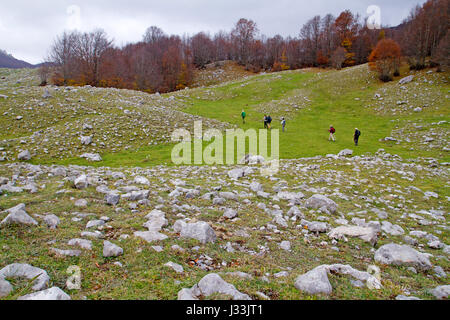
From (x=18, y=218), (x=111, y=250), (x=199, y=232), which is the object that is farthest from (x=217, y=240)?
(x=18, y=218)

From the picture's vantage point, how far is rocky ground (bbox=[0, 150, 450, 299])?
3656 mm

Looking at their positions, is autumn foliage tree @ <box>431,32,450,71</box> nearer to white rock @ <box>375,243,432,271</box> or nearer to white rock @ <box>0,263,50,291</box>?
white rock @ <box>375,243,432,271</box>

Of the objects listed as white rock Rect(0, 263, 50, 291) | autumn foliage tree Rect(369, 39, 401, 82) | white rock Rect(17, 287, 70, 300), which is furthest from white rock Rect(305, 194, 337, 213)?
autumn foliage tree Rect(369, 39, 401, 82)

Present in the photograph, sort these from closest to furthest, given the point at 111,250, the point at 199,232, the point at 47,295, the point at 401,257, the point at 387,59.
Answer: the point at 47,295 → the point at 111,250 → the point at 401,257 → the point at 199,232 → the point at 387,59

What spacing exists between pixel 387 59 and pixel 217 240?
55.6 metres

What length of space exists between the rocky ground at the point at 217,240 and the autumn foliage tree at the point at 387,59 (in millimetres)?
45432

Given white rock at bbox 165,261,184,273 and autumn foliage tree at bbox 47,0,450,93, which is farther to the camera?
autumn foliage tree at bbox 47,0,450,93

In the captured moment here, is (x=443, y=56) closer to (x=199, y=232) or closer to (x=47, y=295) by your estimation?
(x=199, y=232)

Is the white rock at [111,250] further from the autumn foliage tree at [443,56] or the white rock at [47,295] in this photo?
the autumn foliage tree at [443,56]

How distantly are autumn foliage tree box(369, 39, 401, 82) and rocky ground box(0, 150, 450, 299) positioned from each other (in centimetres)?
4543

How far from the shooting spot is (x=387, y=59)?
4547 cm

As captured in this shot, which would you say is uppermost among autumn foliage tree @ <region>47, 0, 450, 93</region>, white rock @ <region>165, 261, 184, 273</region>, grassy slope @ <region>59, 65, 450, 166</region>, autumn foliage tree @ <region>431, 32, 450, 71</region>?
autumn foliage tree @ <region>47, 0, 450, 93</region>
